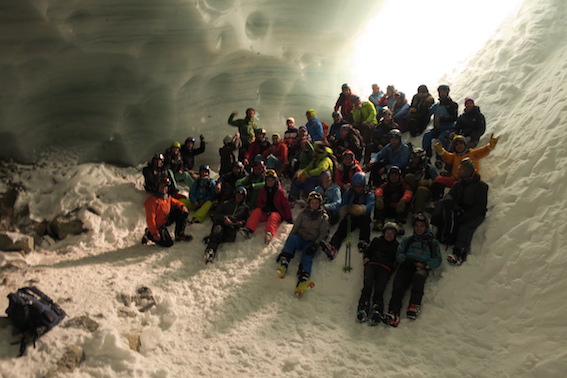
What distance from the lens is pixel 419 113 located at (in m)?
7.41

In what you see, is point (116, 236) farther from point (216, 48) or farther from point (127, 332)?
point (216, 48)

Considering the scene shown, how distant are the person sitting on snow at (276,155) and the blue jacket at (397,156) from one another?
166cm

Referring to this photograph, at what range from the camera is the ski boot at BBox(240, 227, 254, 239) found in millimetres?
5703

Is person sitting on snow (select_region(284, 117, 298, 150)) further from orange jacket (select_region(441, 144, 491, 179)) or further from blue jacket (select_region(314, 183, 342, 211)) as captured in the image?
orange jacket (select_region(441, 144, 491, 179))

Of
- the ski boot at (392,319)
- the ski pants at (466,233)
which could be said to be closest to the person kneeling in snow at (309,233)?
the ski boot at (392,319)

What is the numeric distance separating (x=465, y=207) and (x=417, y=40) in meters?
7.13

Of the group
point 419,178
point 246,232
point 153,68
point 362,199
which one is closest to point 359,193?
point 362,199

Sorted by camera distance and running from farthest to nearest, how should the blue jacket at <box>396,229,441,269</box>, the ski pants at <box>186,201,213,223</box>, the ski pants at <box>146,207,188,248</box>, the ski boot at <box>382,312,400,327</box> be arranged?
1. the ski pants at <box>186,201,213,223</box>
2. the ski pants at <box>146,207,188,248</box>
3. the blue jacket at <box>396,229,441,269</box>
4. the ski boot at <box>382,312,400,327</box>

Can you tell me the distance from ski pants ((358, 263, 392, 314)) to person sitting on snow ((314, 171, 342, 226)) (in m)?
1.04

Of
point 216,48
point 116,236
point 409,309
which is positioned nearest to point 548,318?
point 409,309

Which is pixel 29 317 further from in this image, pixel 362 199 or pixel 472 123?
pixel 472 123

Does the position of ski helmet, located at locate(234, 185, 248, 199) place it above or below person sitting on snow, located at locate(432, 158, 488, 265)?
below

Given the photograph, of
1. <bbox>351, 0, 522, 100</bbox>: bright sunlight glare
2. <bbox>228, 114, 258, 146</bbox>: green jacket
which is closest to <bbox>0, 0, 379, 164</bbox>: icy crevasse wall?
<bbox>351, 0, 522, 100</bbox>: bright sunlight glare

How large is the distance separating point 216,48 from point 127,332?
6093mm
